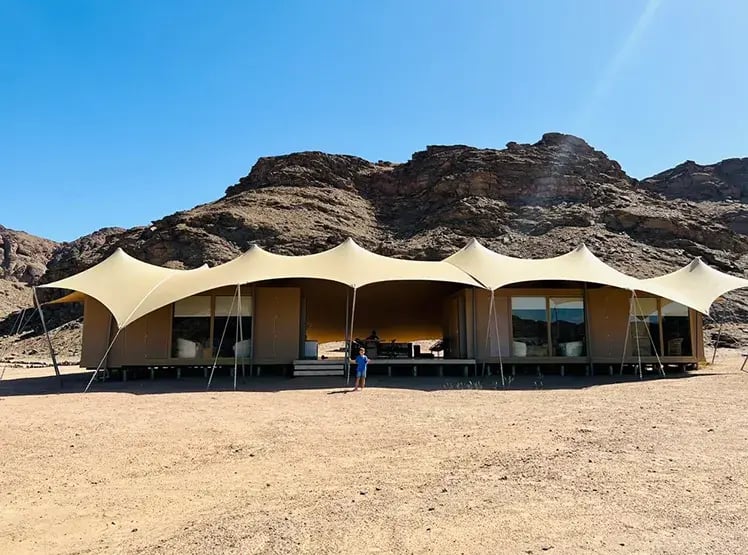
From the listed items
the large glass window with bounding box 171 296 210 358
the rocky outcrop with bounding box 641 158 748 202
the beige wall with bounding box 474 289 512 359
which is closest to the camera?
the beige wall with bounding box 474 289 512 359

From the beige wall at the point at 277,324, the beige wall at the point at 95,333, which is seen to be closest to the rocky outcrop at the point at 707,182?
the beige wall at the point at 277,324

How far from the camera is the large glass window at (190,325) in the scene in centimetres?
1452

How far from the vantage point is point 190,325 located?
1462cm

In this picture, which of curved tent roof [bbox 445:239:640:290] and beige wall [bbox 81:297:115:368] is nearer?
curved tent roof [bbox 445:239:640:290]

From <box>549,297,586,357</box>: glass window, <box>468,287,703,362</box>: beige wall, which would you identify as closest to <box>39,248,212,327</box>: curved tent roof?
<box>468,287,703,362</box>: beige wall

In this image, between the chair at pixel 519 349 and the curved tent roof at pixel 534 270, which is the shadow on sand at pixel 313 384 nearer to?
the chair at pixel 519 349

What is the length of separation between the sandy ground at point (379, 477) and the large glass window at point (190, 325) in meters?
4.94

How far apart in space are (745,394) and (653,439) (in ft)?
16.1

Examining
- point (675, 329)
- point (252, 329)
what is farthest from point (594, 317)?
Answer: point (252, 329)

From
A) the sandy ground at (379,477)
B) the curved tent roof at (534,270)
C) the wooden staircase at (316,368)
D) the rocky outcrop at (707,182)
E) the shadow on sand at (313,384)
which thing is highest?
the rocky outcrop at (707,182)

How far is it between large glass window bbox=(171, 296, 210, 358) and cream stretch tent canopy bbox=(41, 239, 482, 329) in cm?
74

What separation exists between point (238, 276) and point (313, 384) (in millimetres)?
3026

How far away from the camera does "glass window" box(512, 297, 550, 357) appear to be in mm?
14477

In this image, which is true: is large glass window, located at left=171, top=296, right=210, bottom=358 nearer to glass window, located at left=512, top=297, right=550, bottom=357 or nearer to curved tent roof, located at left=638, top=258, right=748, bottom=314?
glass window, located at left=512, top=297, right=550, bottom=357
